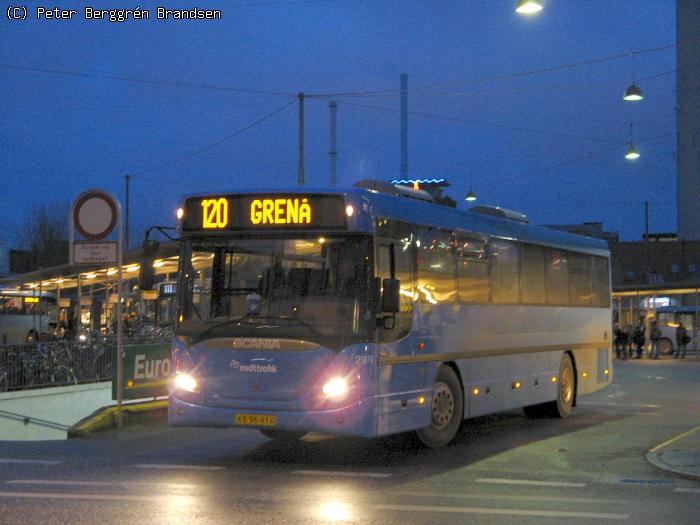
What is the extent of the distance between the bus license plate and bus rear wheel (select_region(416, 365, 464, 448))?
2.28 meters

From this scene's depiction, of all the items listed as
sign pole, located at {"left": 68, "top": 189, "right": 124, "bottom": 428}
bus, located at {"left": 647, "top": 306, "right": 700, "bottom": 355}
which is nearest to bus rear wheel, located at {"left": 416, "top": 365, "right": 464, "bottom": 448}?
sign pole, located at {"left": 68, "top": 189, "right": 124, "bottom": 428}

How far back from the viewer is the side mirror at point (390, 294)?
1164cm

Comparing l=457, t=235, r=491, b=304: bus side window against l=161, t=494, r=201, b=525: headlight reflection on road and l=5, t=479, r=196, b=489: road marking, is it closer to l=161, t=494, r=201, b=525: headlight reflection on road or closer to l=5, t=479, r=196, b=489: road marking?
l=5, t=479, r=196, b=489: road marking

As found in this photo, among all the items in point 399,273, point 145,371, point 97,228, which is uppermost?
point 97,228

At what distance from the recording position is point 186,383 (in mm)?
12555

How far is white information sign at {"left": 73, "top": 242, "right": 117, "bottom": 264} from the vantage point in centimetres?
1605

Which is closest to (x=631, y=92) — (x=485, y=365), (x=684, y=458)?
(x=485, y=365)

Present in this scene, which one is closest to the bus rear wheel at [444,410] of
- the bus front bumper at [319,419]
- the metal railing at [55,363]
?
the bus front bumper at [319,419]

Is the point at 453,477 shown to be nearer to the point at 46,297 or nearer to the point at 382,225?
the point at 382,225

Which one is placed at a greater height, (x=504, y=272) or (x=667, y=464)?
(x=504, y=272)

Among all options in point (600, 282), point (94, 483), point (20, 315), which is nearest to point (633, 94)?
point (600, 282)

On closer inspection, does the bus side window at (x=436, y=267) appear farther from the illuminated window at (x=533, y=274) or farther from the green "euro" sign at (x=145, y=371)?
the green "euro" sign at (x=145, y=371)

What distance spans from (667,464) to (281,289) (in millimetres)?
4912

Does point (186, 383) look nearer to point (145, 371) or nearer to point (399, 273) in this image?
point (399, 273)
